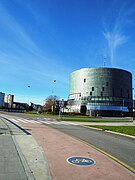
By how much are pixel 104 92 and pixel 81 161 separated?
125 m

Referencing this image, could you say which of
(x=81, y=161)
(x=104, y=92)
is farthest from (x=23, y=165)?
(x=104, y=92)

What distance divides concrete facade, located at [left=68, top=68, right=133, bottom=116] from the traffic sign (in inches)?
4542

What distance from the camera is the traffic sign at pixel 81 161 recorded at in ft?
25.1

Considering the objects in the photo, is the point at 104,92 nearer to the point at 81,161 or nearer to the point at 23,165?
the point at 81,161

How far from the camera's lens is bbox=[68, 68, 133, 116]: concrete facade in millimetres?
126875

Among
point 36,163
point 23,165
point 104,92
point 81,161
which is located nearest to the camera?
point 23,165

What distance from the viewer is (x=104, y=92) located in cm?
13188

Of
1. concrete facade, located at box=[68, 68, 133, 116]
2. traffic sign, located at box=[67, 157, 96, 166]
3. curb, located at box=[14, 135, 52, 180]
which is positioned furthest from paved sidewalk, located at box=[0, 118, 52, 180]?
concrete facade, located at box=[68, 68, 133, 116]

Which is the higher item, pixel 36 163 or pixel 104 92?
pixel 104 92

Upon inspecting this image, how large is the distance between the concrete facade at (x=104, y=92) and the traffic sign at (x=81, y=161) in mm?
115359

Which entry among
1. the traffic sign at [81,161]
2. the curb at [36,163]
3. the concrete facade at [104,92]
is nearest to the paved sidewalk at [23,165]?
the curb at [36,163]

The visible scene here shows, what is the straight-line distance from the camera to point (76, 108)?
134 m

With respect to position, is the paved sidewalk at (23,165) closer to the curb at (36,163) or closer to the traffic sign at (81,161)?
the curb at (36,163)

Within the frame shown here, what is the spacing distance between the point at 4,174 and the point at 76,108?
127986mm
